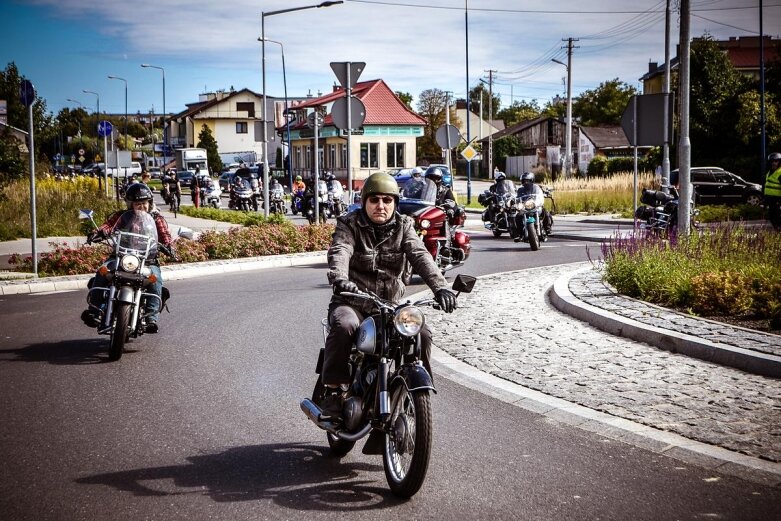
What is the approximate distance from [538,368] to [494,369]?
1.26 feet

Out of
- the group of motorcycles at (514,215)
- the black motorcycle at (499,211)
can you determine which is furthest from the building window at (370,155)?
the black motorcycle at (499,211)

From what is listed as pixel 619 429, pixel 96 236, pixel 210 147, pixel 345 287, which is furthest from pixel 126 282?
pixel 210 147

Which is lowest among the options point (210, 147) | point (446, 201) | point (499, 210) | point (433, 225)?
point (433, 225)

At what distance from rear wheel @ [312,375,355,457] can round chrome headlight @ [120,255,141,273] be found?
12.6 feet

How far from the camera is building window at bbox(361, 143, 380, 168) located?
74.4m

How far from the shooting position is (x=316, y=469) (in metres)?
4.98

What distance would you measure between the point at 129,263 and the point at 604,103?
105m

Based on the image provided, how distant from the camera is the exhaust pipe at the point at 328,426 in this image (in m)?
4.69

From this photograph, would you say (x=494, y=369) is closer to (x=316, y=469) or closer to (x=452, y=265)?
(x=316, y=469)

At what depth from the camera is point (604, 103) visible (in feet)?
353

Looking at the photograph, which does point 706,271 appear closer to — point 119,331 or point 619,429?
point 619,429

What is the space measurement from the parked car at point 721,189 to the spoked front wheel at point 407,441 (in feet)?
108

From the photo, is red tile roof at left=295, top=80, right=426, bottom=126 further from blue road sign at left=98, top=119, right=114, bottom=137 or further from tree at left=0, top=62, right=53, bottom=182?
blue road sign at left=98, top=119, right=114, bottom=137

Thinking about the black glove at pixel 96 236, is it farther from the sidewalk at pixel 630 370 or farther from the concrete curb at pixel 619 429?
the concrete curb at pixel 619 429
